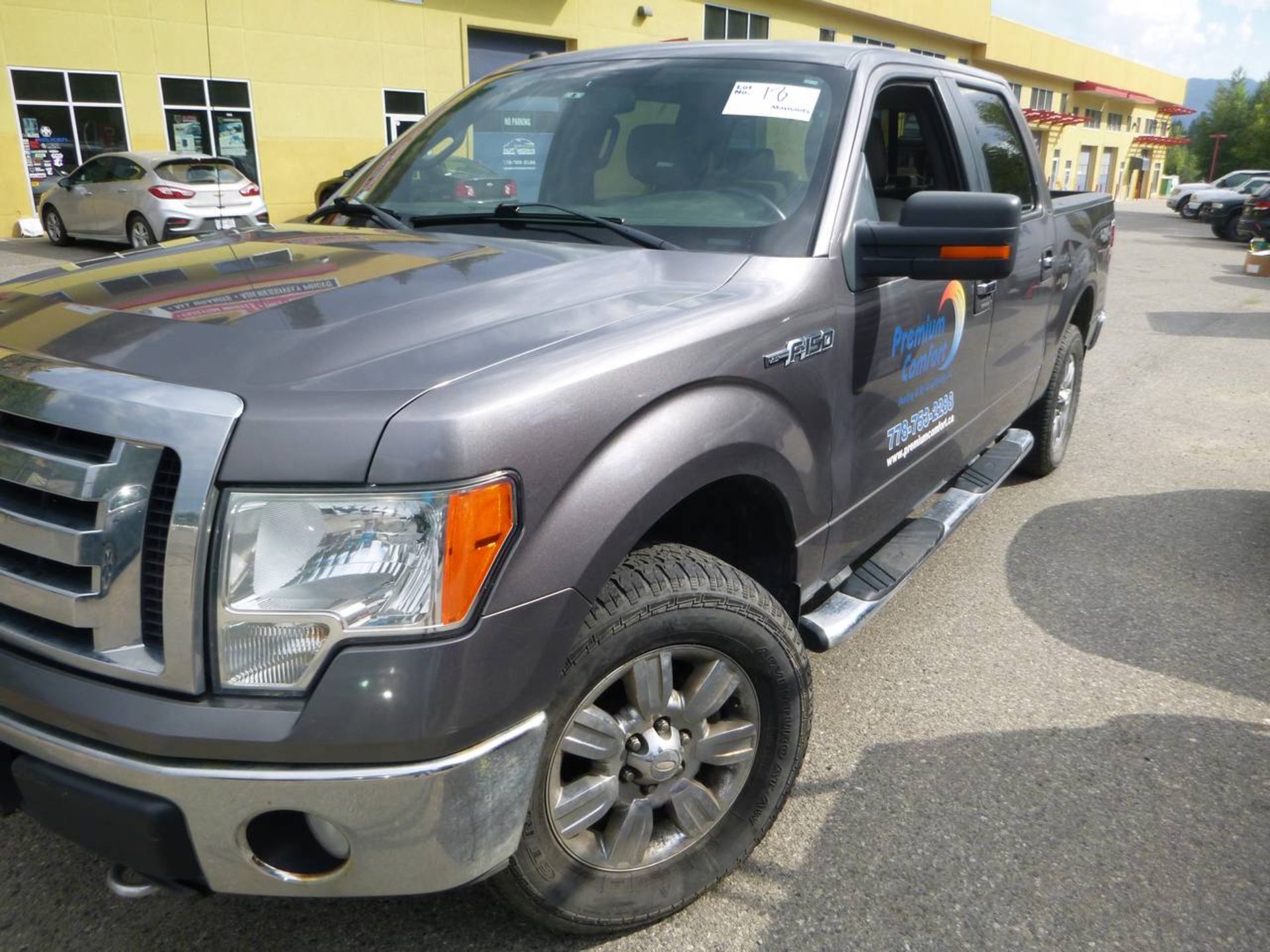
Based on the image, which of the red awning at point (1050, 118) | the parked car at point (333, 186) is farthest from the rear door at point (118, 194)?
the red awning at point (1050, 118)

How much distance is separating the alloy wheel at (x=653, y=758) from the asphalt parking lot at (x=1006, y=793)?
26 cm

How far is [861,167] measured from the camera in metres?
2.71

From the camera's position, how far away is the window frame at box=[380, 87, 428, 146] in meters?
20.5

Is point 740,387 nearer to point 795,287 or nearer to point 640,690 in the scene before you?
point 795,287

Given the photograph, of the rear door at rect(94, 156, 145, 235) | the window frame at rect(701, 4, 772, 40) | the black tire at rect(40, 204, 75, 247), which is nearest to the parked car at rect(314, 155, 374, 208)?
the rear door at rect(94, 156, 145, 235)

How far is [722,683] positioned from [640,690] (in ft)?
0.75

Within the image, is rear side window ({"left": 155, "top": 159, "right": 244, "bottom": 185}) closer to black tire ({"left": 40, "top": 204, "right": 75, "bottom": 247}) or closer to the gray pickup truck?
black tire ({"left": 40, "top": 204, "right": 75, "bottom": 247})

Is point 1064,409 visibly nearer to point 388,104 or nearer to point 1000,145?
point 1000,145

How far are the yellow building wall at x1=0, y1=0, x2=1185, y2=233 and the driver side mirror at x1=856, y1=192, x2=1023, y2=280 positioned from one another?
16444mm

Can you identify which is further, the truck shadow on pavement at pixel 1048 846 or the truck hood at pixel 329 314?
the truck shadow on pavement at pixel 1048 846

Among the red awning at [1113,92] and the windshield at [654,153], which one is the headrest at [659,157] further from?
the red awning at [1113,92]

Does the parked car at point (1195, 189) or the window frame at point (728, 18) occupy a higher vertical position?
the window frame at point (728, 18)

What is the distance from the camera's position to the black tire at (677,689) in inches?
72.9

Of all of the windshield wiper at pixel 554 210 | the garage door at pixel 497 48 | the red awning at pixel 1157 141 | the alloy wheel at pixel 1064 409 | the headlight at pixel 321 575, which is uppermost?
the garage door at pixel 497 48
